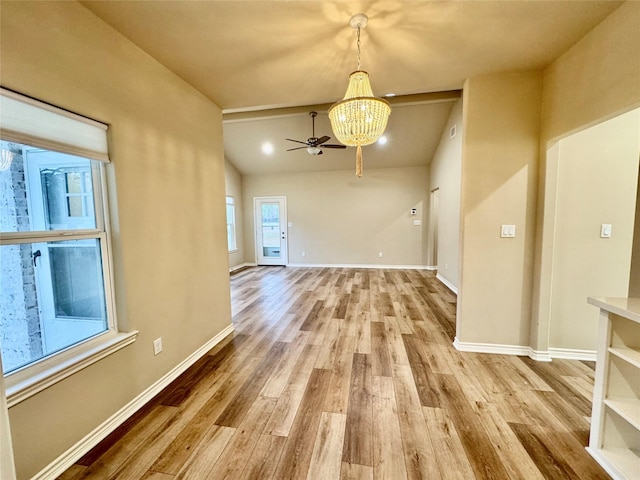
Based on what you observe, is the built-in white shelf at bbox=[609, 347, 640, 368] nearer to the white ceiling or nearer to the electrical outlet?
the white ceiling

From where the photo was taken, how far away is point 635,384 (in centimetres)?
141

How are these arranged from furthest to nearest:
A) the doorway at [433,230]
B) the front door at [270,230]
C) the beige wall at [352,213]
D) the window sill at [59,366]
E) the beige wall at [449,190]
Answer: the front door at [270,230], the beige wall at [352,213], the doorway at [433,230], the beige wall at [449,190], the window sill at [59,366]

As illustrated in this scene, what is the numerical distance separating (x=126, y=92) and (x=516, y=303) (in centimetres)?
368

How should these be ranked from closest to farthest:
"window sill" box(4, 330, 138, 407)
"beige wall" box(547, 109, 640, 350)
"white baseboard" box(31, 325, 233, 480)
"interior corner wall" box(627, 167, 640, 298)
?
1. "window sill" box(4, 330, 138, 407)
2. "white baseboard" box(31, 325, 233, 480)
3. "interior corner wall" box(627, 167, 640, 298)
4. "beige wall" box(547, 109, 640, 350)

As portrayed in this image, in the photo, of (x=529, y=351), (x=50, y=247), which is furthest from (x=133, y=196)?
(x=529, y=351)

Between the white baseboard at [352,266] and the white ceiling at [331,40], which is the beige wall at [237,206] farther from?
the white ceiling at [331,40]

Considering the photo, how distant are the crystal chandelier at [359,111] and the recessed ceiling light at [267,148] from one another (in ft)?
15.2

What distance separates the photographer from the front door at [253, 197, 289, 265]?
24.7 feet

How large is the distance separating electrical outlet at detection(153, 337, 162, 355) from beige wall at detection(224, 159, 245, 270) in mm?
4848

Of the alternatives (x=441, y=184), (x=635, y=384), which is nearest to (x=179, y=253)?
(x=635, y=384)

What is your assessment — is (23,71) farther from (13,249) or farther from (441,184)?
(441,184)

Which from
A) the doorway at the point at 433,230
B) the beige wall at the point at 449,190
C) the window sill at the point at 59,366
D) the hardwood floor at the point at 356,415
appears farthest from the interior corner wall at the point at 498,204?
the doorway at the point at 433,230

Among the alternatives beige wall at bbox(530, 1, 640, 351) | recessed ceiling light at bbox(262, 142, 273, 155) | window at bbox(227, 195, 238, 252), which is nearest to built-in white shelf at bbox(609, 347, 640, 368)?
A: beige wall at bbox(530, 1, 640, 351)

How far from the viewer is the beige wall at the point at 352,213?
682 cm
